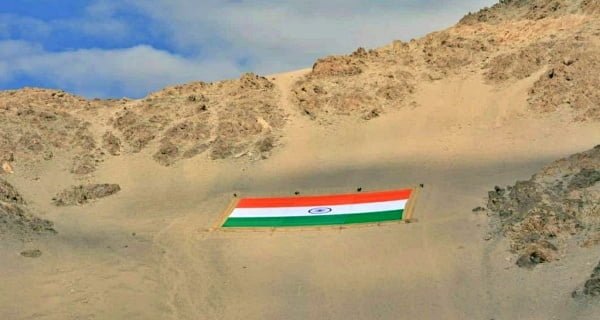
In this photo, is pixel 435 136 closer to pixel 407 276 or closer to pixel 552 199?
pixel 552 199

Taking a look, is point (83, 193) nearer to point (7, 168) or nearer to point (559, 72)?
point (7, 168)

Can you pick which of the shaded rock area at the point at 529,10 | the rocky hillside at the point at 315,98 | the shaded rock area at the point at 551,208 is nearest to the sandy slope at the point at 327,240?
the shaded rock area at the point at 551,208

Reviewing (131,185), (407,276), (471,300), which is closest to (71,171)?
(131,185)

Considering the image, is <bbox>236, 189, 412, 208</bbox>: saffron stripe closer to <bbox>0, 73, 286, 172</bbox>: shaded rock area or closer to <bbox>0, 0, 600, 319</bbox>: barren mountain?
<bbox>0, 0, 600, 319</bbox>: barren mountain

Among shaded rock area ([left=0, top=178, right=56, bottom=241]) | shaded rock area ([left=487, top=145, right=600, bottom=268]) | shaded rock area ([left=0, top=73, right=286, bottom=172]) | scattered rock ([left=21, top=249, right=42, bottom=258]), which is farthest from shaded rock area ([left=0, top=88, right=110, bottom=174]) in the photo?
shaded rock area ([left=487, top=145, right=600, bottom=268])

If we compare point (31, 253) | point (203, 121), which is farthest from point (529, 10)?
point (31, 253)

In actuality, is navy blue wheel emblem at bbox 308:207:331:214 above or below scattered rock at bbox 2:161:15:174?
below

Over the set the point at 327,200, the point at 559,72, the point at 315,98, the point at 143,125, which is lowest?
the point at 327,200
